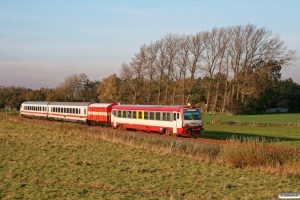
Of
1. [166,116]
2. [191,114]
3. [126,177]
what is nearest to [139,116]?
[166,116]

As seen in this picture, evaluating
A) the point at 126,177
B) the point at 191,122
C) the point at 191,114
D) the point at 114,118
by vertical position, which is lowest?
the point at 126,177

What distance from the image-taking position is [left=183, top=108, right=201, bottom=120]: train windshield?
27397mm

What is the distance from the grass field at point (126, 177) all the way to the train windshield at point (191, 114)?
297 inches

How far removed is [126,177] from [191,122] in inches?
593

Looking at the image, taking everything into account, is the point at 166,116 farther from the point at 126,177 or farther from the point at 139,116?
the point at 126,177

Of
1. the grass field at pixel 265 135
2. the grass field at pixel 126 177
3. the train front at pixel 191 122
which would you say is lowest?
the grass field at pixel 265 135

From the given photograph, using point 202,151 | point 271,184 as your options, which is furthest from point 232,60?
point 271,184

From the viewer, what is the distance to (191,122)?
90.8ft

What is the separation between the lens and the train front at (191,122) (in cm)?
2736

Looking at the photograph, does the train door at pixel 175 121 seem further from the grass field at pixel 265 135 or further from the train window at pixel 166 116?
the grass field at pixel 265 135

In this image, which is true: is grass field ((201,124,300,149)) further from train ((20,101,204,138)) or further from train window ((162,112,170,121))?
train window ((162,112,170,121))

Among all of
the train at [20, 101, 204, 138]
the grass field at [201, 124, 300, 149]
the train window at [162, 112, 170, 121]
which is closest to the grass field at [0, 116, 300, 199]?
the train at [20, 101, 204, 138]

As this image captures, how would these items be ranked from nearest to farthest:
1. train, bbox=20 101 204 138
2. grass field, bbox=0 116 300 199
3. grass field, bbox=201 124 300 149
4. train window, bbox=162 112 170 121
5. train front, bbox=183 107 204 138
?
grass field, bbox=0 116 300 199, train front, bbox=183 107 204 138, train, bbox=20 101 204 138, train window, bbox=162 112 170 121, grass field, bbox=201 124 300 149

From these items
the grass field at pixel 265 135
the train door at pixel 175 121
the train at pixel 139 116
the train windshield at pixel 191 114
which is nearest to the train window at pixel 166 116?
the train at pixel 139 116
